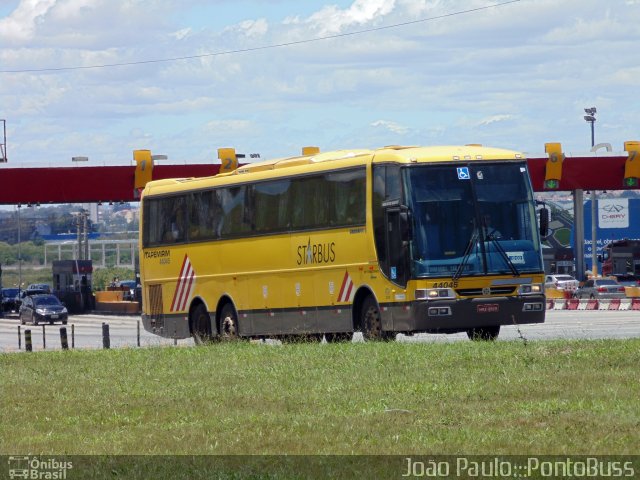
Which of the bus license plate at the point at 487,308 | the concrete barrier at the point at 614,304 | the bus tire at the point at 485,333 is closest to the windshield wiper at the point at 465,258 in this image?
the bus license plate at the point at 487,308

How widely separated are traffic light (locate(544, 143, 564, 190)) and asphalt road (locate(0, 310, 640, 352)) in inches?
356

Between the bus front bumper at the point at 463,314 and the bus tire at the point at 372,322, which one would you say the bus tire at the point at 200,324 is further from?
the bus front bumper at the point at 463,314

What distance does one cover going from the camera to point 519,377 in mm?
15039

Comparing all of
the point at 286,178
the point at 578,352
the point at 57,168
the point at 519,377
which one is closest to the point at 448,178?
the point at 286,178

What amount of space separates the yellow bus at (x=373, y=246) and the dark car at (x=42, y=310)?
34.4 m

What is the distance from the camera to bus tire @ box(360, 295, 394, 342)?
78.7 ft

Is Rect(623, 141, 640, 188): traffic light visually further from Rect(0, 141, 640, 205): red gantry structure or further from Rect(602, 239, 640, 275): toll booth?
Rect(602, 239, 640, 275): toll booth

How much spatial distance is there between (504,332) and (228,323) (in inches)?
328

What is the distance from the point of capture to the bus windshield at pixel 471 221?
2347 cm

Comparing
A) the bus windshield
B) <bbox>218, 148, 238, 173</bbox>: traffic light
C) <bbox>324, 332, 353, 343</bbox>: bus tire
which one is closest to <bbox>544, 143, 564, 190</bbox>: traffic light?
<bbox>218, 148, 238, 173</bbox>: traffic light

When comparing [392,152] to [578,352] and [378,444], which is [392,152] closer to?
[578,352]

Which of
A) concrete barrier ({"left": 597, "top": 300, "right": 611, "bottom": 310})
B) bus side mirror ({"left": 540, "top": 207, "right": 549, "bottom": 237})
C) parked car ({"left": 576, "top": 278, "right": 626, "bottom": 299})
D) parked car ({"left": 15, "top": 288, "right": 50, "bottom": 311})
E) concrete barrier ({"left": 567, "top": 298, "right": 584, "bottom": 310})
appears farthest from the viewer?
parked car ({"left": 15, "top": 288, "right": 50, "bottom": 311})

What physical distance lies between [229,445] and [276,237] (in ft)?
50.4

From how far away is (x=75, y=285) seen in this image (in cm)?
8188
